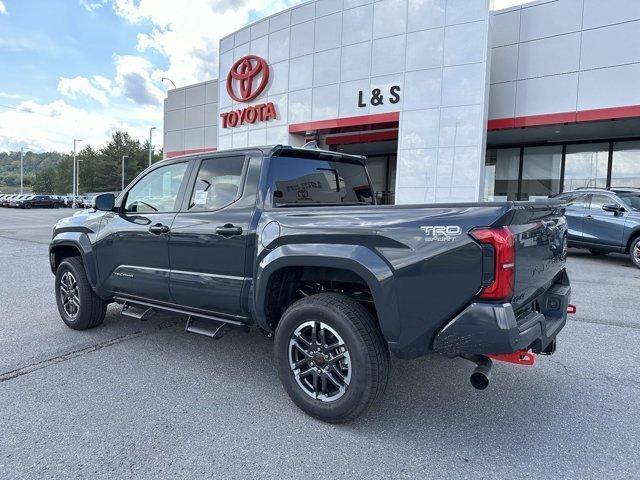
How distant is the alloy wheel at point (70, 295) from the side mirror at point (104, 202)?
1.04 meters

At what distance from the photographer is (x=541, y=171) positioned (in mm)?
18297

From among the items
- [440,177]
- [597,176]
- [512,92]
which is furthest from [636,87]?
[440,177]

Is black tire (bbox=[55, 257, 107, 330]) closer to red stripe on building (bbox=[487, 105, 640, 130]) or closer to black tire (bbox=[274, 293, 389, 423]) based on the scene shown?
black tire (bbox=[274, 293, 389, 423])

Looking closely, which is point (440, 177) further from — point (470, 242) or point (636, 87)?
point (470, 242)

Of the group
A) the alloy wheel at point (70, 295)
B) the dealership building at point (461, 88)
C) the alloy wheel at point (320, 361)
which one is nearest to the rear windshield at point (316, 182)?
the alloy wheel at point (320, 361)

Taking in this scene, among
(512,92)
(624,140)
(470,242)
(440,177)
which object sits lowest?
(470,242)

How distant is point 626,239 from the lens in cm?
974

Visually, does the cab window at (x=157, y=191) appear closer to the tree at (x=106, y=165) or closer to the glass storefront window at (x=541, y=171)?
the glass storefront window at (x=541, y=171)

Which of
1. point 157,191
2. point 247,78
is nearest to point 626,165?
point 247,78

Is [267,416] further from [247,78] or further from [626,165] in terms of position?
[247,78]

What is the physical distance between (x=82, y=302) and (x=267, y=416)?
2885 millimetres

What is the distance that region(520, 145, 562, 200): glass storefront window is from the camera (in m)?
18.0

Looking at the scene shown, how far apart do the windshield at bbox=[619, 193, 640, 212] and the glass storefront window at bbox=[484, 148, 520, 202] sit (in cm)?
855

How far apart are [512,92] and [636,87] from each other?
11.5 ft
